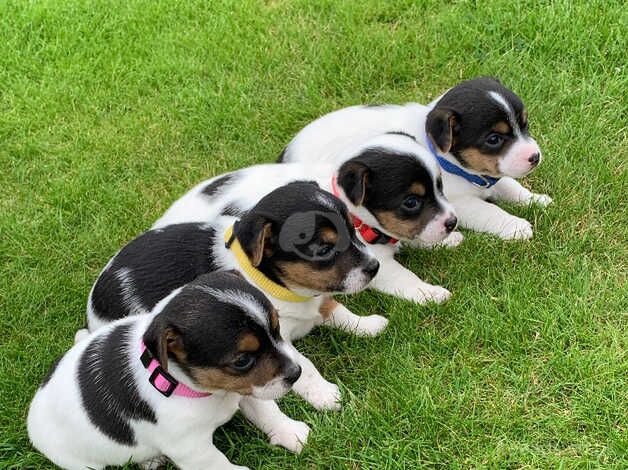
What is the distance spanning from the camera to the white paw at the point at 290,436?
4.58m

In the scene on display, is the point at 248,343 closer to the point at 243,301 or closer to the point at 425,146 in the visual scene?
the point at 243,301

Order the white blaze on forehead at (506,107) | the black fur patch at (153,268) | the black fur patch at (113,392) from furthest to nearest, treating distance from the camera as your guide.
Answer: the white blaze on forehead at (506,107) → the black fur patch at (153,268) → the black fur patch at (113,392)

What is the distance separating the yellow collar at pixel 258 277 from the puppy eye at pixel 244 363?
2.59ft

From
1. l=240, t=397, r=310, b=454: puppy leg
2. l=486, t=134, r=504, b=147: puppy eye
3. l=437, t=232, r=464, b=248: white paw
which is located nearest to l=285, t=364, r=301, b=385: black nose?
l=240, t=397, r=310, b=454: puppy leg

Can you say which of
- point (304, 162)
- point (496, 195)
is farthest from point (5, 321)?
point (496, 195)

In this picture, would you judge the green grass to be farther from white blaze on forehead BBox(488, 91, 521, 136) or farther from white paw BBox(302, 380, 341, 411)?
white blaze on forehead BBox(488, 91, 521, 136)

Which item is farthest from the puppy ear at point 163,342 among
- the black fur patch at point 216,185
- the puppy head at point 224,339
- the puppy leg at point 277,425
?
the black fur patch at point 216,185

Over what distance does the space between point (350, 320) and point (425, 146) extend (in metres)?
1.49

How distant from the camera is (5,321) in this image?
230 inches

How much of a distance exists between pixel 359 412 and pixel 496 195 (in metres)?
2.42

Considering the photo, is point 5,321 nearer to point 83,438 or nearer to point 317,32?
point 83,438

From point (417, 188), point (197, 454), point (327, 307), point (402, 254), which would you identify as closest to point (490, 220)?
point (402, 254)

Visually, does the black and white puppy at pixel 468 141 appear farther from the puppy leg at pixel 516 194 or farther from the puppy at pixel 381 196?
the puppy at pixel 381 196

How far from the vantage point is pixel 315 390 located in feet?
15.8
